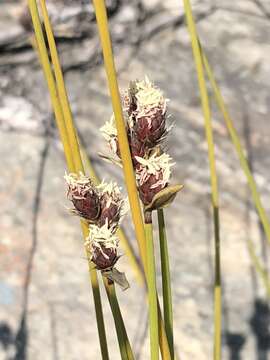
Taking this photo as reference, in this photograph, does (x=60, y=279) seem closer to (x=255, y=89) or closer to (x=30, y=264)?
(x=30, y=264)

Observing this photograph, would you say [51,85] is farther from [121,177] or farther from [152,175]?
[121,177]

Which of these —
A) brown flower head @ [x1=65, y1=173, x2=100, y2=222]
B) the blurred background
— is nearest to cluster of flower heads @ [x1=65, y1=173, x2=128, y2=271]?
brown flower head @ [x1=65, y1=173, x2=100, y2=222]

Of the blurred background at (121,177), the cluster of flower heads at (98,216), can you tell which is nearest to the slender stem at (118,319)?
the cluster of flower heads at (98,216)

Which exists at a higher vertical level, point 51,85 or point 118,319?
point 51,85

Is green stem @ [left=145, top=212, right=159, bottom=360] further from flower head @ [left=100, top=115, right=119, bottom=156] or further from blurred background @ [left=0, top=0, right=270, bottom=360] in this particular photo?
blurred background @ [left=0, top=0, right=270, bottom=360]

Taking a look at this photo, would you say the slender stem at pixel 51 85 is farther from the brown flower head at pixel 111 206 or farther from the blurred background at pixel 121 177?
the blurred background at pixel 121 177

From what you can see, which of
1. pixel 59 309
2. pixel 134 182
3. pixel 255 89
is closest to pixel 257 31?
pixel 255 89

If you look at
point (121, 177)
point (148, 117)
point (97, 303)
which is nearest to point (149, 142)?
point (148, 117)
